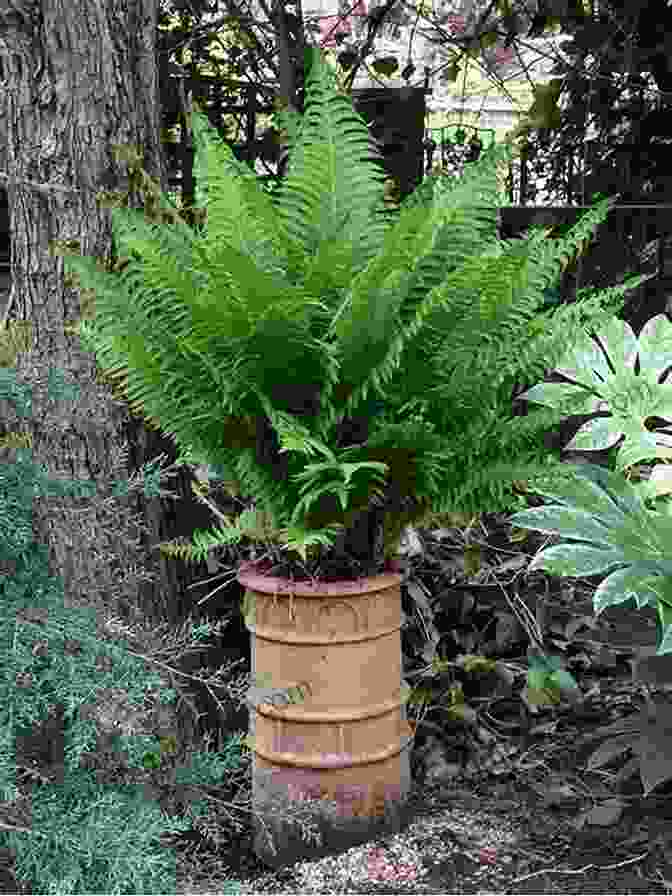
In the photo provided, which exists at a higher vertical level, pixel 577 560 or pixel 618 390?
pixel 618 390

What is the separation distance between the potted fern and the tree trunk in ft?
0.62

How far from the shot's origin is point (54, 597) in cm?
210

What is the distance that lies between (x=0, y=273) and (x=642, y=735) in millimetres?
4262

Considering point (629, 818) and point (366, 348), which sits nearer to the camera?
point (366, 348)

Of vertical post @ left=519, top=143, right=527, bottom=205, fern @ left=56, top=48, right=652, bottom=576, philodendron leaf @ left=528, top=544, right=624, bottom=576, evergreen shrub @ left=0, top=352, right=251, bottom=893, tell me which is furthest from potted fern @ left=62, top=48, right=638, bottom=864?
vertical post @ left=519, top=143, right=527, bottom=205

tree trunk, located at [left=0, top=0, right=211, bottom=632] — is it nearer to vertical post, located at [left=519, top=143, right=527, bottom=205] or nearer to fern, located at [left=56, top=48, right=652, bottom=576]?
fern, located at [left=56, top=48, right=652, bottom=576]

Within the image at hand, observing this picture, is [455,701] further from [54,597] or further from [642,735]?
[54,597]

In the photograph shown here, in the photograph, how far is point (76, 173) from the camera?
269 cm

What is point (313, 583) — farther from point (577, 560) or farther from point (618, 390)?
point (618, 390)

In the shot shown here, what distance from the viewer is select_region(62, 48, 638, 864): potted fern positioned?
7.61ft

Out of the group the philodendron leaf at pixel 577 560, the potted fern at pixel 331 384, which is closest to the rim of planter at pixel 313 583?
the potted fern at pixel 331 384

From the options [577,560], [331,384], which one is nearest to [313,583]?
[331,384]

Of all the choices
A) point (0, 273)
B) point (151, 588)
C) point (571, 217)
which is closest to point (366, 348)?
point (151, 588)

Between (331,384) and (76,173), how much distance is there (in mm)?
781
